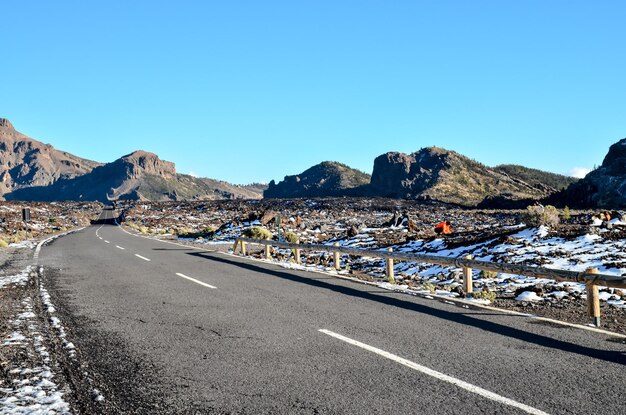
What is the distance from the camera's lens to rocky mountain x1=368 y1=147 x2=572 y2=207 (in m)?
119

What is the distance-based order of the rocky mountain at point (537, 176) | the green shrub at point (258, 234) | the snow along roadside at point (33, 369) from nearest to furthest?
1. the snow along roadside at point (33, 369)
2. the green shrub at point (258, 234)
3. the rocky mountain at point (537, 176)

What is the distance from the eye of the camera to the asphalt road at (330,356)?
414cm

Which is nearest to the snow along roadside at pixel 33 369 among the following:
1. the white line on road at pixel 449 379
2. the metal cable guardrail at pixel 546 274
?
the white line on road at pixel 449 379

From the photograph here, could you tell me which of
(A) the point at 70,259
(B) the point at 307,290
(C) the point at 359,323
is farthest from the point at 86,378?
(A) the point at 70,259

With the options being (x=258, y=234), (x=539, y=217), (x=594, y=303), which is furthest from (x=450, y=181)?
(x=594, y=303)

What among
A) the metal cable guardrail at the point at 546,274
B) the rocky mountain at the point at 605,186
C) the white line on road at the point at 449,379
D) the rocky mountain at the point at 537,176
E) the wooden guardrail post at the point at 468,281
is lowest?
the white line on road at the point at 449,379

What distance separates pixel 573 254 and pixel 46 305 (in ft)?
48.9

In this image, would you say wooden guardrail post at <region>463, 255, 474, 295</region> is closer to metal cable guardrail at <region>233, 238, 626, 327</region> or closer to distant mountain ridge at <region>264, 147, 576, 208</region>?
metal cable guardrail at <region>233, 238, 626, 327</region>

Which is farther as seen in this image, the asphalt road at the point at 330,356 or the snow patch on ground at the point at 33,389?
the asphalt road at the point at 330,356

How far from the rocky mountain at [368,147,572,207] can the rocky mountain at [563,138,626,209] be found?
11.9 meters

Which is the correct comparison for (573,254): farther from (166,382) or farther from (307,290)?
(166,382)

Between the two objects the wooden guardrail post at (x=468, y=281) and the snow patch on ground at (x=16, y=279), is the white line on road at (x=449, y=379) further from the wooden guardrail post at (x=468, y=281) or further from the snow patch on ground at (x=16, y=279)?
the snow patch on ground at (x=16, y=279)

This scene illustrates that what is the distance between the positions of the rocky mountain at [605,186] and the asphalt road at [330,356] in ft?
243

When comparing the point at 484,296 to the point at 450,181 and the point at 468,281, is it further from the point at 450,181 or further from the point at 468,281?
the point at 450,181
